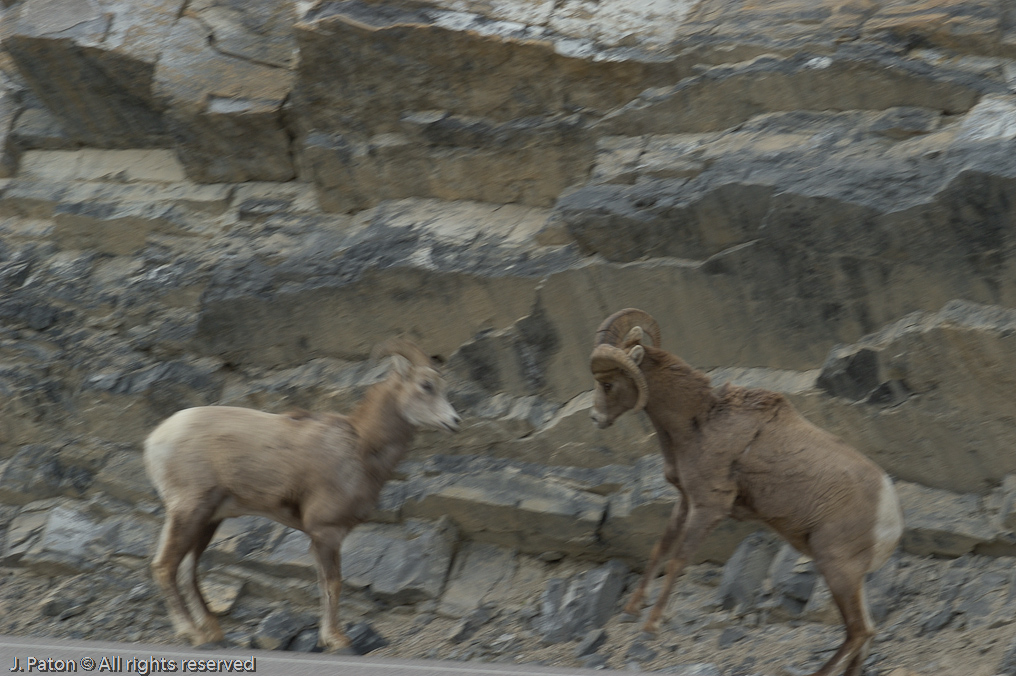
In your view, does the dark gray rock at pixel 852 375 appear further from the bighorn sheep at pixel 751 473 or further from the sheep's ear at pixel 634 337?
the sheep's ear at pixel 634 337

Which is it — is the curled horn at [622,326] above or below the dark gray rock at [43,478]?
above

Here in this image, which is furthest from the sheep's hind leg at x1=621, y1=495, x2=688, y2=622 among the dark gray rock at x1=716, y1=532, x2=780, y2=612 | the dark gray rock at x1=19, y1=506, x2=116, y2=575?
the dark gray rock at x1=19, y1=506, x2=116, y2=575

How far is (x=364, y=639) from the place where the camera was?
7000mm

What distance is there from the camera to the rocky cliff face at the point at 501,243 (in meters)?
7.25

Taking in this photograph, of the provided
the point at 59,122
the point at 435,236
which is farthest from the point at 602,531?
the point at 59,122

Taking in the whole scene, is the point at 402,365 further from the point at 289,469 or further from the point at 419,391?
the point at 289,469

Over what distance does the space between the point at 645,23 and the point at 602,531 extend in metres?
4.25

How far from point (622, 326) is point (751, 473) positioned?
45.8 inches

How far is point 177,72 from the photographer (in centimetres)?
999

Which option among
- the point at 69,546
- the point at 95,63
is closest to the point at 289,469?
the point at 69,546

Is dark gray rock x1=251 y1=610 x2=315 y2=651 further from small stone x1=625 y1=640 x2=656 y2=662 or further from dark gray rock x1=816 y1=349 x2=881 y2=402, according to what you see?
dark gray rock x1=816 y1=349 x2=881 y2=402

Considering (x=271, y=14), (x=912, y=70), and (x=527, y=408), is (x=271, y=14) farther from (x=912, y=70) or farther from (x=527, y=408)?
(x=912, y=70)

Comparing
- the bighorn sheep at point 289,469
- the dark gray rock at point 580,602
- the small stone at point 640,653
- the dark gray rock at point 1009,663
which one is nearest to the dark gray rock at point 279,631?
the bighorn sheep at point 289,469

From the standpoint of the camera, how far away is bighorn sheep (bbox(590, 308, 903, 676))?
19.4 feet
